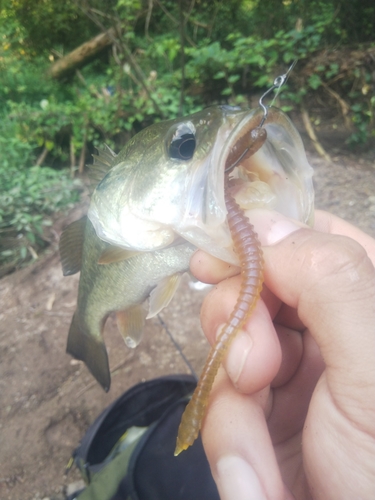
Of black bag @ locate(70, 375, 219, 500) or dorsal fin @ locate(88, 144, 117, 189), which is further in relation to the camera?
black bag @ locate(70, 375, 219, 500)

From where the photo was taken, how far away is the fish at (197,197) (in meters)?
0.87

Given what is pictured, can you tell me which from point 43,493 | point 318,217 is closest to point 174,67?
point 318,217

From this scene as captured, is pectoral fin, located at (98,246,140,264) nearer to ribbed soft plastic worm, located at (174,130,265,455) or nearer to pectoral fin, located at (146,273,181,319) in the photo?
pectoral fin, located at (146,273,181,319)

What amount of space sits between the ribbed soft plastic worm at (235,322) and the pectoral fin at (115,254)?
0.47 meters

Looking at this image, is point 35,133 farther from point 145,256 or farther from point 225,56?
point 145,256

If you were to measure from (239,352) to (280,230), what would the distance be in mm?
325

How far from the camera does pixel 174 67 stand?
654 cm

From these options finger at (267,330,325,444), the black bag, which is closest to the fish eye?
finger at (267,330,325,444)

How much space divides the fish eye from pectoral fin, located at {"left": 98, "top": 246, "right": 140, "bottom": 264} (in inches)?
15.0

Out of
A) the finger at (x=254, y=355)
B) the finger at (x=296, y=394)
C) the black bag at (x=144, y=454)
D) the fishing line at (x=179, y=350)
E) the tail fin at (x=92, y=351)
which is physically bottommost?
the fishing line at (x=179, y=350)

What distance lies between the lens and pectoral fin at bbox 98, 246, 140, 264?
1221 millimetres

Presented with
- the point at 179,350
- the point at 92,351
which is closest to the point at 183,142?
the point at 92,351

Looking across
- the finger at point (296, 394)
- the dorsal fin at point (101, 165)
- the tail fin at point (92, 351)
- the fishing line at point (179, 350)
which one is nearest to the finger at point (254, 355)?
the finger at point (296, 394)

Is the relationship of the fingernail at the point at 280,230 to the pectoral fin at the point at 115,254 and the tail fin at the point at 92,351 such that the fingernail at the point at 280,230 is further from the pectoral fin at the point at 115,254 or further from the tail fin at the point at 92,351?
the tail fin at the point at 92,351
